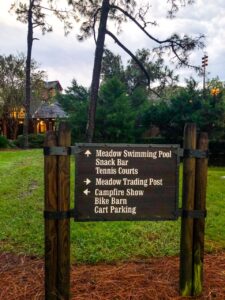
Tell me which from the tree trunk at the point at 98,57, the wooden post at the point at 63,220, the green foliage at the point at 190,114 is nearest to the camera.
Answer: the wooden post at the point at 63,220

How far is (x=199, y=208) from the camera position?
3.35m

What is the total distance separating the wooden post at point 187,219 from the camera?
3.29 meters

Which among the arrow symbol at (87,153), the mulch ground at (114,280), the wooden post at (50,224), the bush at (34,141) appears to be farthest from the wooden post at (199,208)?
the bush at (34,141)

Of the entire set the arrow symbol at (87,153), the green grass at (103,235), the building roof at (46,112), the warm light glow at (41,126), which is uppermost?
the building roof at (46,112)

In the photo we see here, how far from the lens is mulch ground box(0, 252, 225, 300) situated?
3.36m

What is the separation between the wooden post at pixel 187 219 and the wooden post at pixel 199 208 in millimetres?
41

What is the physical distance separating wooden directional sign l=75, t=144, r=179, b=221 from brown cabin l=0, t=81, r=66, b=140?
2939cm

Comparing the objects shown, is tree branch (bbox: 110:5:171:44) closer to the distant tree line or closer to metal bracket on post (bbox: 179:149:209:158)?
the distant tree line

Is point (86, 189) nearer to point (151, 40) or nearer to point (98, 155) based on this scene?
point (98, 155)

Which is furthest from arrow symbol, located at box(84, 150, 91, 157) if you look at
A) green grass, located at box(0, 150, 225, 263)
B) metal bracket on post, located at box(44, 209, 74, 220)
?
green grass, located at box(0, 150, 225, 263)

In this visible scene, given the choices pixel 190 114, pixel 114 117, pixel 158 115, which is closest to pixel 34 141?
pixel 114 117

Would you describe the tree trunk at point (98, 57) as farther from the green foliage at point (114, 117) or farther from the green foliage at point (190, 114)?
the green foliage at point (190, 114)

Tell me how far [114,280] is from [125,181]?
1.09 m

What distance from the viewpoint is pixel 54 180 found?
3131mm
